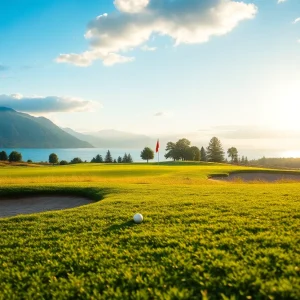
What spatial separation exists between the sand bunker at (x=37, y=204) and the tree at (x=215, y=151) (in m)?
77.0

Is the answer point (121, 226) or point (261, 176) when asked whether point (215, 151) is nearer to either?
point (261, 176)

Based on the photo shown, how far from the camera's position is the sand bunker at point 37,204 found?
1248 centimetres

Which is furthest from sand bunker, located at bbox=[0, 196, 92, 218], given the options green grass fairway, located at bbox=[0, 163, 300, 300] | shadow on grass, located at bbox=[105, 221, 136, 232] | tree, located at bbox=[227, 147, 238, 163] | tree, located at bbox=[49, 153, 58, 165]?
tree, located at bbox=[227, 147, 238, 163]

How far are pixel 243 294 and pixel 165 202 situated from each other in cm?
669

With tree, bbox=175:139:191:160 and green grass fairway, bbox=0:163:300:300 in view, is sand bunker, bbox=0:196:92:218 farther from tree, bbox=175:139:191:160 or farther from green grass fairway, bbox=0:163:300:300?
tree, bbox=175:139:191:160

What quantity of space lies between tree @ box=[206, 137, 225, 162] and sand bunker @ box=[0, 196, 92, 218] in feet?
253

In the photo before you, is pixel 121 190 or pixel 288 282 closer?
pixel 288 282

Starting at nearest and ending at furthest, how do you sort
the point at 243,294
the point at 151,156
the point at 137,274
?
the point at 243,294
the point at 137,274
the point at 151,156

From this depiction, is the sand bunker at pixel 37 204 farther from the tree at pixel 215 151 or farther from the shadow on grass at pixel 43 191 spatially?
the tree at pixel 215 151

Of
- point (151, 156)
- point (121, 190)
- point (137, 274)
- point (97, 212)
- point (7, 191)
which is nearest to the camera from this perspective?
point (137, 274)

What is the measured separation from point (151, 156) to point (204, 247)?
81.9m

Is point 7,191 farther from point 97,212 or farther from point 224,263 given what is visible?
point 224,263

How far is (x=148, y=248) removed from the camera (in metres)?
5.44

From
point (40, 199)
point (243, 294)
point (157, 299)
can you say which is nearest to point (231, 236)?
point (243, 294)
